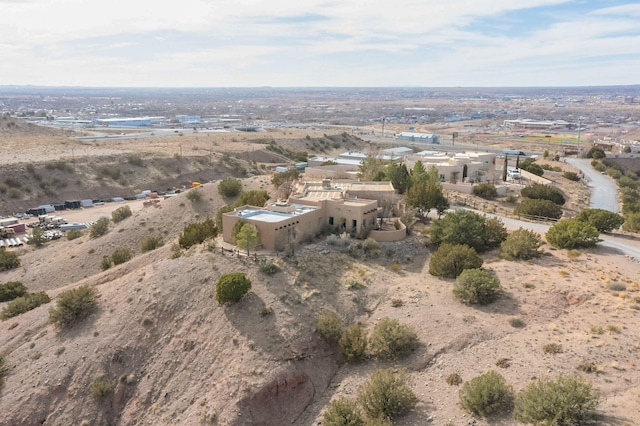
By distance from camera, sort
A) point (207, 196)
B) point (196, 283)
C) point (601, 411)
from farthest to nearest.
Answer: point (207, 196)
point (196, 283)
point (601, 411)

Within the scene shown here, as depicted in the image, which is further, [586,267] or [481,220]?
[481,220]

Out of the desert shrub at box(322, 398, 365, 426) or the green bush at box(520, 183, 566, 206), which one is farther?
the green bush at box(520, 183, 566, 206)

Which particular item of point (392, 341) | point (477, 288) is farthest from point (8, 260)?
point (477, 288)

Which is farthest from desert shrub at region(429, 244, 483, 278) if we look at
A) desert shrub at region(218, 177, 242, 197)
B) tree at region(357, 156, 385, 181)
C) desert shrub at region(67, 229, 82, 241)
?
desert shrub at region(67, 229, 82, 241)

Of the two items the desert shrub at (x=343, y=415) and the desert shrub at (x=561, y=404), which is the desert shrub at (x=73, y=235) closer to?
the desert shrub at (x=343, y=415)

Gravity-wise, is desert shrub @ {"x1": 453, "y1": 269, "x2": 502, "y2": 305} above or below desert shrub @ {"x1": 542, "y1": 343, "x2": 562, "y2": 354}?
above

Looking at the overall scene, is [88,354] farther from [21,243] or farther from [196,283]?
[21,243]

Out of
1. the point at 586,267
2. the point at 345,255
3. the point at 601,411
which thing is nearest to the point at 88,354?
the point at 345,255

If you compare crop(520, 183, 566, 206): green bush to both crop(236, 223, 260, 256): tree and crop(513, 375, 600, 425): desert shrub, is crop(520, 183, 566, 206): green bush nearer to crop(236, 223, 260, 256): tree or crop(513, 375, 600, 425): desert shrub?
crop(236, 223, 260, 256): tree
